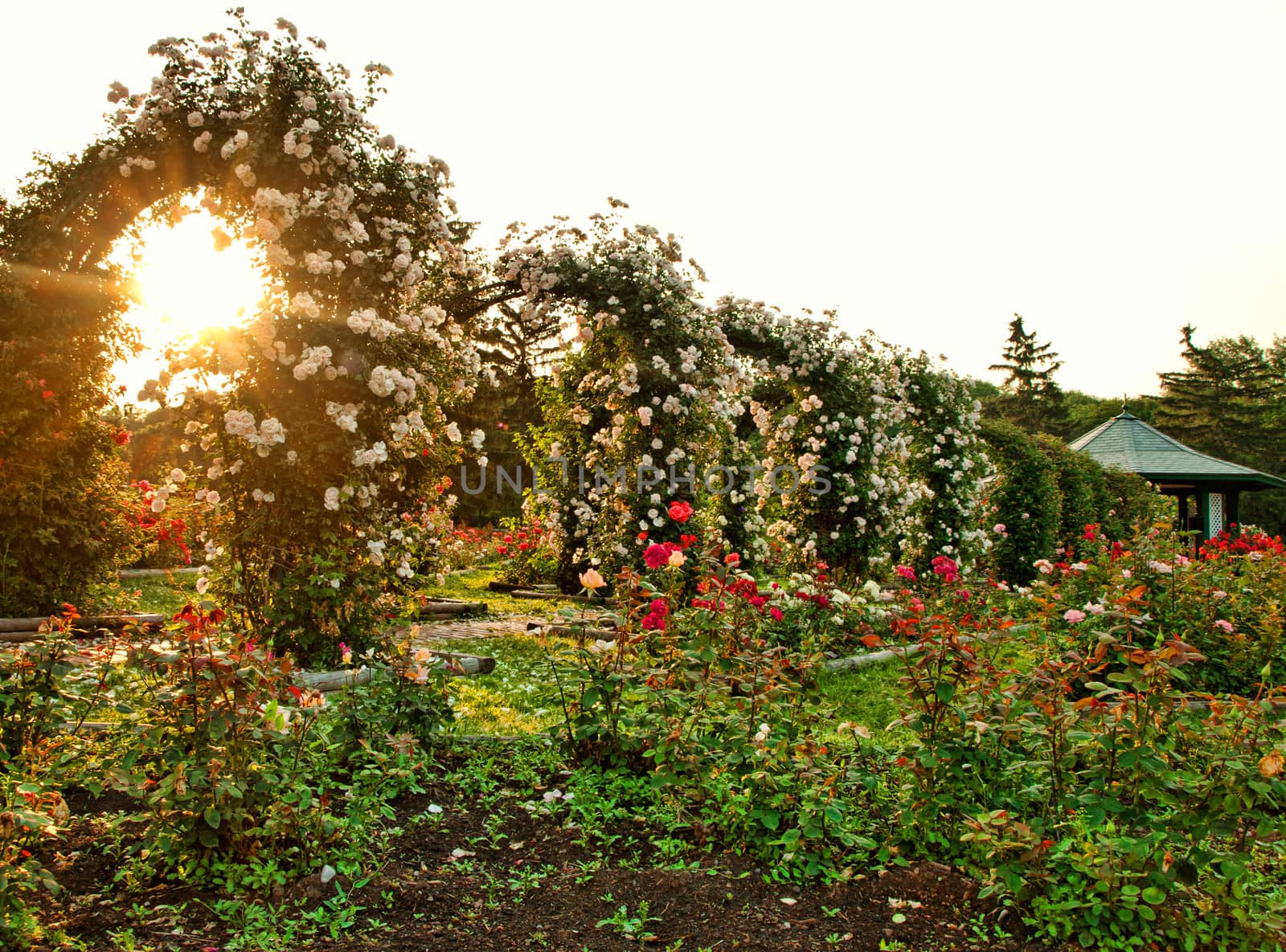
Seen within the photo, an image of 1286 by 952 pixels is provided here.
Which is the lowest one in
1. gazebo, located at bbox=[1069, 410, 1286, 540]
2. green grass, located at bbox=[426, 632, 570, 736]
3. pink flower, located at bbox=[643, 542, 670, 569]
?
green grass, located at bbox=[426, 632, 570, 736]

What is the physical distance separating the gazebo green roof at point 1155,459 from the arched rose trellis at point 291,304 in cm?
1791

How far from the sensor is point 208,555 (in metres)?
5.66

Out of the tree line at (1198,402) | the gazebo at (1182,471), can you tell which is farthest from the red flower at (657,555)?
the tree line at (1198,402)

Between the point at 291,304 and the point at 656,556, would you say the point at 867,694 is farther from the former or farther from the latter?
the point at 291,304

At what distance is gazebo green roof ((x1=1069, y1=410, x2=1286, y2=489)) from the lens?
19.7 m

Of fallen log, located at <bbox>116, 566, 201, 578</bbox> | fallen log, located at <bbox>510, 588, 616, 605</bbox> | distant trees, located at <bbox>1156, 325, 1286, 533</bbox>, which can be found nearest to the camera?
fallen log, located at <bbox>510, 588, 616, 605</bbox>

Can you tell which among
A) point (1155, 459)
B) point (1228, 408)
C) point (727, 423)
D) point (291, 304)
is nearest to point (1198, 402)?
point (1228, 408)

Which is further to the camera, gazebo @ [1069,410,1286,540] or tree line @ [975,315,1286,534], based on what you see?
tree line @ [975,315,1286,534]

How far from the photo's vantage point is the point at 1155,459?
2047 cm

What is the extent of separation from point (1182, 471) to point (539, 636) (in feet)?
68.6

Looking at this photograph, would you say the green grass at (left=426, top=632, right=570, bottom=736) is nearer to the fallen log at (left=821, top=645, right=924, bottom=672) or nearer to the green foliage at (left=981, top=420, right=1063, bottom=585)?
the fallen log at (left=821, top=645, right=924, bottom=672)

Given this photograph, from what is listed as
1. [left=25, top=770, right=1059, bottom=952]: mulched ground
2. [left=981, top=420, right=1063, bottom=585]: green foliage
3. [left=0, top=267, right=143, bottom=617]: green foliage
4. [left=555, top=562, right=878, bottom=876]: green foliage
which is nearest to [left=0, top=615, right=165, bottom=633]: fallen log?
[left=0, top=267, right=143, bottom=617]: green foliage

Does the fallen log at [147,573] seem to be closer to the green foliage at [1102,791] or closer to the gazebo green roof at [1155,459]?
the green foliage at [1102,791]

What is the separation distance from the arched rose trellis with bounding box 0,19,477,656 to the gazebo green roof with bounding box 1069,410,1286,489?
17.9 meters
